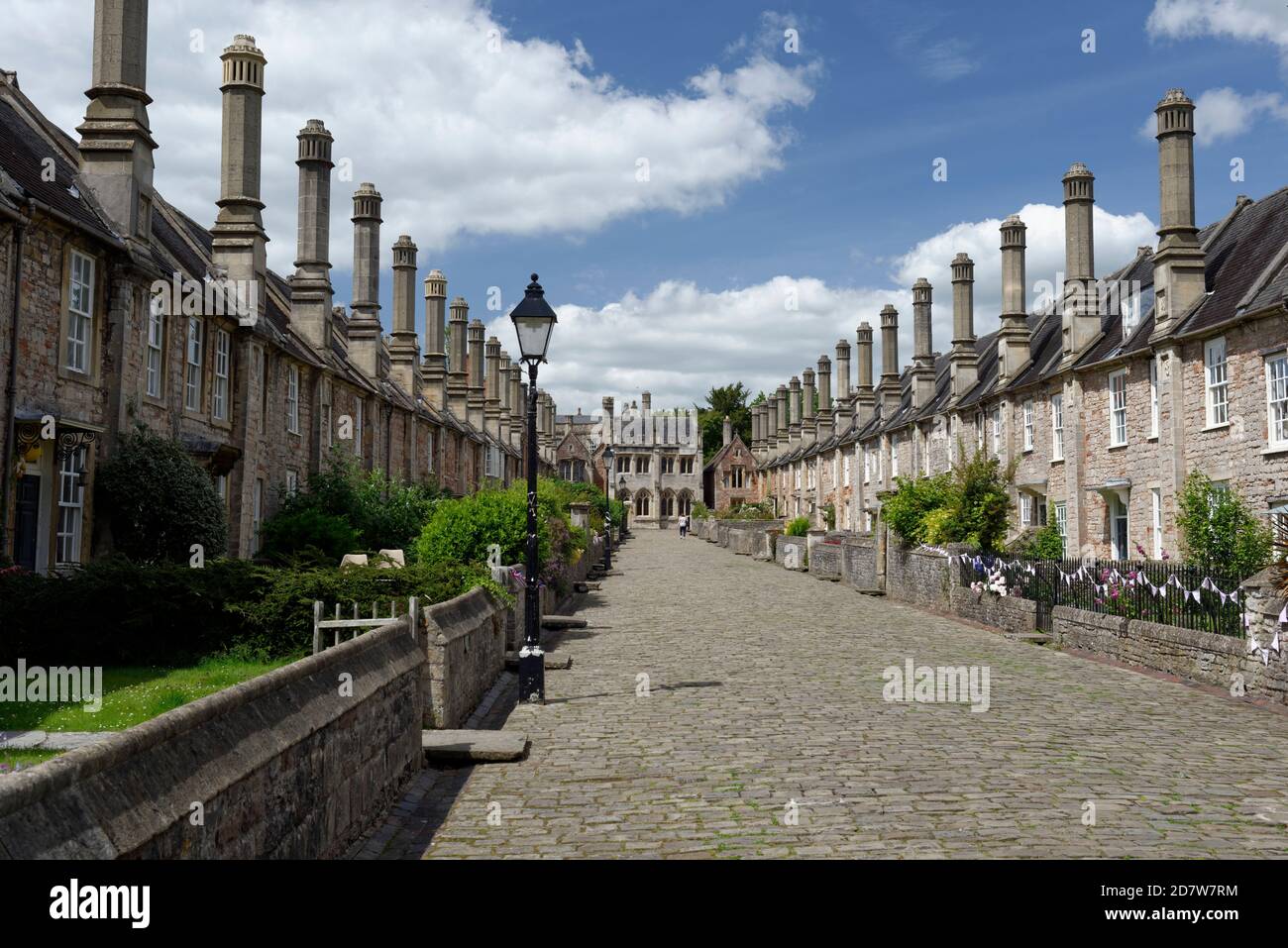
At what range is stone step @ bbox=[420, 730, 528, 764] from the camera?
9492 mm

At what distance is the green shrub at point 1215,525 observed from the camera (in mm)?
21266

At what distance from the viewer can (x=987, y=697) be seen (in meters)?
13.1

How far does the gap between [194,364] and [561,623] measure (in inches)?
352

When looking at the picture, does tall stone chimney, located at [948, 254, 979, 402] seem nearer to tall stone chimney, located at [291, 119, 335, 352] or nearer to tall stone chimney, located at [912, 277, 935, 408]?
tall stone chimney, located at [912, 277, 935, 408]

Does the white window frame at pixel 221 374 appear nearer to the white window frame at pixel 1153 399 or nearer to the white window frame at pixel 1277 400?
the white window frame at pixel 1277 400

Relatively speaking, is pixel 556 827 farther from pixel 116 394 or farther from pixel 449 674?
pixel 116 394

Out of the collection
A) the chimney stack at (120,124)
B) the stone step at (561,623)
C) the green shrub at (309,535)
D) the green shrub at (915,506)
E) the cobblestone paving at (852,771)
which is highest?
the chimney stack at (120,124)

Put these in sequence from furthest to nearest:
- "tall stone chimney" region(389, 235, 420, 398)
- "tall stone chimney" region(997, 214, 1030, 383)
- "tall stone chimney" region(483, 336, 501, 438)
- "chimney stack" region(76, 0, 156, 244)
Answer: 1. "tall stone chimney" region(483, 336, 501, 438)
2. "tall stone chimney" region(389, 235, 420, 398)
3. "tall stone chimney" region(997, 214, 1030, 383)
4. "chimney stack" region(76, 0, 156, 244)

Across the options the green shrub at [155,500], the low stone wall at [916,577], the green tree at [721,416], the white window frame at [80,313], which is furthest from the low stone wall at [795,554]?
the green tree at [721,416]

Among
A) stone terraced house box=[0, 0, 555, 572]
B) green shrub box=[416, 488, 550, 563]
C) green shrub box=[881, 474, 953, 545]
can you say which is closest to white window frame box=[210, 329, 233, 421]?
stone terraced house box=[0, 0, 555, 572]

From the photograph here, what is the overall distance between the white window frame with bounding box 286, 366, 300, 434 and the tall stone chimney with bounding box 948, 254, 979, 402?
25.9 metres

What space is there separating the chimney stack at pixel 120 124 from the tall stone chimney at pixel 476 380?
34.7 metres
